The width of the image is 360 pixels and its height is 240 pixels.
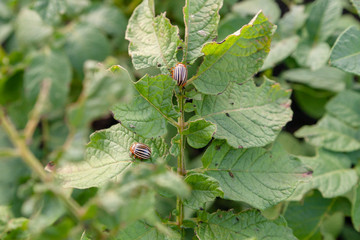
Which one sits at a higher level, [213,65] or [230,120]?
[213,65]

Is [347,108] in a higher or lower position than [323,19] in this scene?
lower

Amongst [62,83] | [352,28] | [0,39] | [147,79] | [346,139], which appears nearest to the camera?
[147,79]

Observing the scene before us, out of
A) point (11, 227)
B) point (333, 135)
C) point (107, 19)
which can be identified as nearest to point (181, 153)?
point (11, 227)

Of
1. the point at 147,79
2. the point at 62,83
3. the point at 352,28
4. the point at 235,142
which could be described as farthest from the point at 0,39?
the point at 352,28

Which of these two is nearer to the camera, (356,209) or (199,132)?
(199,132)

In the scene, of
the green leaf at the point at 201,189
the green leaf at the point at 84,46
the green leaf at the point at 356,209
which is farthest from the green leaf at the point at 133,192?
the green leaf at the point at 84,46

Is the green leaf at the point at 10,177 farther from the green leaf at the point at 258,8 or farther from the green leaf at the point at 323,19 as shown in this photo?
the green leaf at the point at 323,19

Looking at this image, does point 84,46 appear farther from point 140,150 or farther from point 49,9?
point 140,150

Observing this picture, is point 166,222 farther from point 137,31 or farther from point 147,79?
point 137,31

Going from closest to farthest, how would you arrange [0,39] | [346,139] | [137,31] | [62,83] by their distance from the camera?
[137,31]
[346,139]
[62,83]
[0,39]
